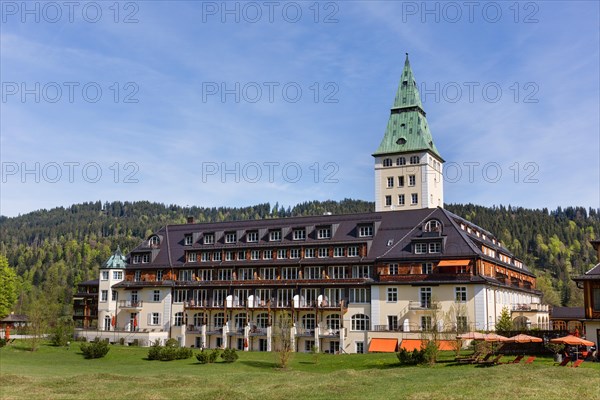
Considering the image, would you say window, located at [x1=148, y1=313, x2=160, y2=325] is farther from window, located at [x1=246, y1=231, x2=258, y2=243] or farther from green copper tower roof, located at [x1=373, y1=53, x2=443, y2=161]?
green copper tower roof, located at [x1=373, y1=53, x2=443, y2=161]

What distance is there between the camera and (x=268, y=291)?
7806 centimetres

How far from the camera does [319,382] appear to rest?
39500 mm

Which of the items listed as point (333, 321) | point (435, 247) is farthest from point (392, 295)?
point (333, 321)

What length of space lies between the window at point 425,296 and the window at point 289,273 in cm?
1618

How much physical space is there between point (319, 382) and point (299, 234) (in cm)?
4125

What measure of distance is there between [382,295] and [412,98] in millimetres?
37375

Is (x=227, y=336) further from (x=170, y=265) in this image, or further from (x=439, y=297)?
(x=439, y=297)

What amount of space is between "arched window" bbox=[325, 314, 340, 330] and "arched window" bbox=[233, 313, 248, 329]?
36.0ft

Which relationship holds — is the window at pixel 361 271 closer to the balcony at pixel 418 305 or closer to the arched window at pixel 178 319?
the balcony at pixel 418 305

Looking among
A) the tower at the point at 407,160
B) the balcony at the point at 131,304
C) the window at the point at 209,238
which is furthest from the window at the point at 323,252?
the balcony at the point at 131,304

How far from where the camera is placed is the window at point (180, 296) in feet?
273

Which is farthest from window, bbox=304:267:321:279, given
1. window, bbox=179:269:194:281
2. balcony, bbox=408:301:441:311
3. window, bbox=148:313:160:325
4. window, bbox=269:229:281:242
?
window, bbox=148:313:160:325

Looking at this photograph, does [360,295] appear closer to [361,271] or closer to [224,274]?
[361,271]

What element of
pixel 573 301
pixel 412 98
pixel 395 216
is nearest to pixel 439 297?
pixel 395 216
